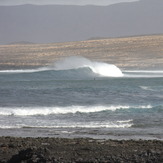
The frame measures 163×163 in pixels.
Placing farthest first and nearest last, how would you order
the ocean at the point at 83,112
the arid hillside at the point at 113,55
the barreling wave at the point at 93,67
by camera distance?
1. the arid hillside at the point at 113,55
2. the barreling wave at the point at 93,67
3. the ocean at the point at 83,112

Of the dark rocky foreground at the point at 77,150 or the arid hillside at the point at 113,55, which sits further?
the arid hillside at the point at 113,55

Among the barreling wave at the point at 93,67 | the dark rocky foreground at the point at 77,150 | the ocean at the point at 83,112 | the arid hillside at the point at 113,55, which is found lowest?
the dark rocky foreground at the point at 77,150

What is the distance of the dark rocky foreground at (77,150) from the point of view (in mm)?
11586

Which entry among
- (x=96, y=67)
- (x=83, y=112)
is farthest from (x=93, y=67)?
(x=83, y=112)

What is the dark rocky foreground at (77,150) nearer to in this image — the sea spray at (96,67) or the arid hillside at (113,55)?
the sea spray at (96,67)

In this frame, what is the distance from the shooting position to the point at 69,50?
347ft

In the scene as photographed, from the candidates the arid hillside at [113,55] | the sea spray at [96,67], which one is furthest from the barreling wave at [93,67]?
the arid hillside at [113,55]

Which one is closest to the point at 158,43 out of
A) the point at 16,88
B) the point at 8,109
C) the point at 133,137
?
the point at 16,88

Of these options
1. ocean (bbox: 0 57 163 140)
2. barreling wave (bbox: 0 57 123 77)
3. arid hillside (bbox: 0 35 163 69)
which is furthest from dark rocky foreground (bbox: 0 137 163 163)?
arid hillside (bbox: 0 35 163 69)

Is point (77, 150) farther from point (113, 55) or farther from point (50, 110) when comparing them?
point (113, 55)

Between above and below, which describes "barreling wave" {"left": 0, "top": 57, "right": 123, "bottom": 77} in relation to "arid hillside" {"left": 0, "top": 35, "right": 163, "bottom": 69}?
below

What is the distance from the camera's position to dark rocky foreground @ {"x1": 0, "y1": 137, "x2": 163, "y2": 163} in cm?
1159

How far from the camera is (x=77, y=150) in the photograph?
508 inches

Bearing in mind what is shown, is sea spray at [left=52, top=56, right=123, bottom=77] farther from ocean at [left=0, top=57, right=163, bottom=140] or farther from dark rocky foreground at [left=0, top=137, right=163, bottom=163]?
dark rocky foreground at [left=0, top=137, right=163, bottom=163]
